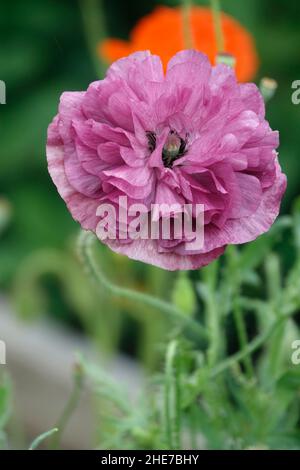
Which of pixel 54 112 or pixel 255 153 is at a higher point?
pixel 54 112

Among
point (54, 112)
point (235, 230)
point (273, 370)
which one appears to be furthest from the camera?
point (54, 112)

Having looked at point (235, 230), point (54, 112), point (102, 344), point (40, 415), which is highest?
point (54, 112)

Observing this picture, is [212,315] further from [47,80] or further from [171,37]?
[47,80]

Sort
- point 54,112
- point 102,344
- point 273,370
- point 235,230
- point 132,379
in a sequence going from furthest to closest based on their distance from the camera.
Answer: point 54,112, point 132,379, point 102,344, point 273,370, point 235,230

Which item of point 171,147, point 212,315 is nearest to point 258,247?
point 212,315
